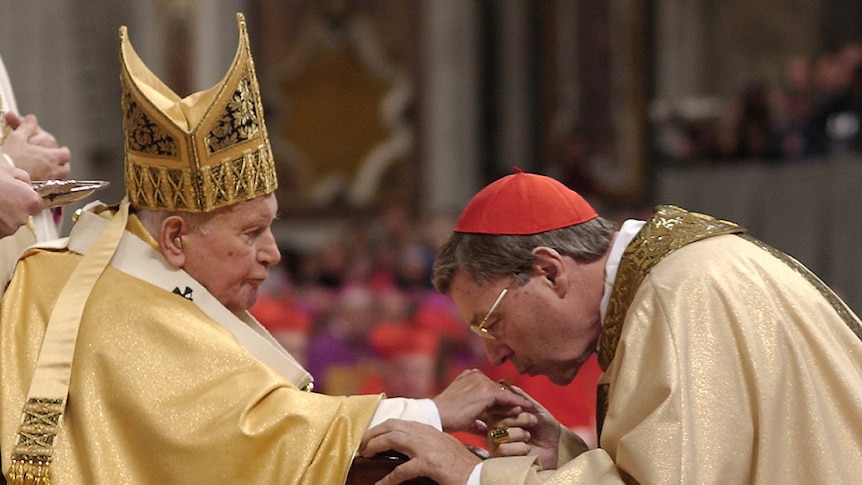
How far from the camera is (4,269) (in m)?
3.68

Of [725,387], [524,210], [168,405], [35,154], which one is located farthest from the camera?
[35,154]

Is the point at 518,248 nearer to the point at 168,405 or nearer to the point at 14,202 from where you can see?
the point at 168,405

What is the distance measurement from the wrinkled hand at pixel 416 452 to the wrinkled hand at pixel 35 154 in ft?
4.22

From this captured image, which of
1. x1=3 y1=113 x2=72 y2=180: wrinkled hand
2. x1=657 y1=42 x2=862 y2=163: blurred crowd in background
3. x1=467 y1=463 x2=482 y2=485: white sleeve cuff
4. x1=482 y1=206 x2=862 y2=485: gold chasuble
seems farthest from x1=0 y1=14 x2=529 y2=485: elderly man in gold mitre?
x1=657 y1=42 x2=862 y2=163: blurred crowd in background

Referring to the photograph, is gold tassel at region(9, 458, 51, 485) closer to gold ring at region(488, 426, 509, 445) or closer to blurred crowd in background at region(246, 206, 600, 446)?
gold ring at region(488, 426, 509, 445)

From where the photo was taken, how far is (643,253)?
3.39m

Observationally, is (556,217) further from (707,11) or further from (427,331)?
Answer: (707,11)

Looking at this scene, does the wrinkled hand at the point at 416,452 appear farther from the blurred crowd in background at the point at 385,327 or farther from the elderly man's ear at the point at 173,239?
the blurred crowd in background at the point at 385,327

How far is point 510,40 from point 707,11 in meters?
2.05

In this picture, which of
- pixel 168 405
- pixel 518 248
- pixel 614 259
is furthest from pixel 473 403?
pixel 168 405

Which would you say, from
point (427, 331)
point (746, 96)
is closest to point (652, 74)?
point (746, 96)

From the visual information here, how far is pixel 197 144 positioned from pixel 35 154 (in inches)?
25.7

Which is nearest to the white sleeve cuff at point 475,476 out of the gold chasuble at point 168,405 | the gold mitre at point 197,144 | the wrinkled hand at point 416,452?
the wrinkled hand at point 416,452

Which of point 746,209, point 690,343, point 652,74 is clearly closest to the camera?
point 690,343
